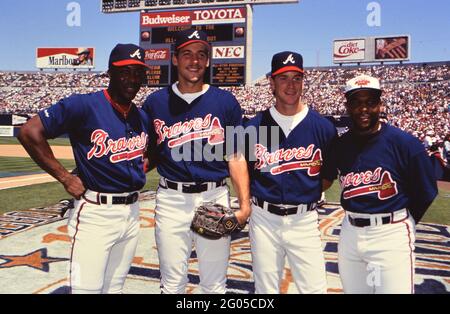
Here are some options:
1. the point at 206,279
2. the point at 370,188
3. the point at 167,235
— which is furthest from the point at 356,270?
the point at 167,235

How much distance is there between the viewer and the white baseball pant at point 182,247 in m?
3.03

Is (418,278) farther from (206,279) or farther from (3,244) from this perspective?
(3,244)

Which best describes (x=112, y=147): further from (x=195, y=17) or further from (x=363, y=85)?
(x=195, y=17)

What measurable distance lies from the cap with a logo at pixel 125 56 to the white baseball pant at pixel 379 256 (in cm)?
201

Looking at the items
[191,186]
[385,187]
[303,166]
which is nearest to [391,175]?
[385,187]

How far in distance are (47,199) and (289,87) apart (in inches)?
306

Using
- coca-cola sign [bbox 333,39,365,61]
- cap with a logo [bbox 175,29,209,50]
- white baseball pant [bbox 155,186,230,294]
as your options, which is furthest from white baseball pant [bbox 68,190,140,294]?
coca-cola sign [bbox 333,39,365,61]

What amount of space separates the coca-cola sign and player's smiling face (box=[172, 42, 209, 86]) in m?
46.5

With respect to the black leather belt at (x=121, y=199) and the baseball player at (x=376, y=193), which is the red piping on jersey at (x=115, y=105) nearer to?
the black leather belt at (x=121, y=199)

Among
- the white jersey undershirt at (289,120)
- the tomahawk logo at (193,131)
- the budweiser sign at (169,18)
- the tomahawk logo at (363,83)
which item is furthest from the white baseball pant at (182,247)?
the budweiser sign at (169,18)

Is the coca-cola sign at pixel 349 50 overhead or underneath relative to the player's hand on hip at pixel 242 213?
overhead

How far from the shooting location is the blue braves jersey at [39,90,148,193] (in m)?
2.95

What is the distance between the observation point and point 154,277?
14.9 ft

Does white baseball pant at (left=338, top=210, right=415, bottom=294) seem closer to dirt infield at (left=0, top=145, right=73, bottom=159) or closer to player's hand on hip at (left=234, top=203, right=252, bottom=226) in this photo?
player's hand on hip at (left=234, top=203, right=252, bottom=226)
